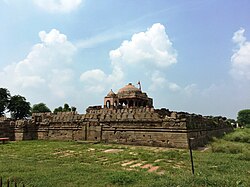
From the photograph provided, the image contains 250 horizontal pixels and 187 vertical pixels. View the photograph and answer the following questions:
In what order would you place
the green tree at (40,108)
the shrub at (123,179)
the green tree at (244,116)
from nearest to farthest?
the shrub at (123,179)
the green tree at (40,108)
the green tree at (244,116)

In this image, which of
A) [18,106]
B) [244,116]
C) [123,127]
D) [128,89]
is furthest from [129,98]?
[244,116]

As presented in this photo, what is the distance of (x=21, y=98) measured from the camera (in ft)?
156

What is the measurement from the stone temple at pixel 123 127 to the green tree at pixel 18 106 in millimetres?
31564

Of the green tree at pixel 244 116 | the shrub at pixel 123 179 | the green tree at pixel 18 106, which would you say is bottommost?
the shrub at pixel 123 179

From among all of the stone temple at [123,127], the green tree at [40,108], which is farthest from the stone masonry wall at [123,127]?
the green tree at [40,108]

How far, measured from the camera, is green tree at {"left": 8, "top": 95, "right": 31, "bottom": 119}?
152 ft

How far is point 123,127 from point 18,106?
3981 centimetres

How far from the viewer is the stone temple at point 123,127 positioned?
11516 mm

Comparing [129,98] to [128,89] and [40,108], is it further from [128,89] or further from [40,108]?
[40,108]

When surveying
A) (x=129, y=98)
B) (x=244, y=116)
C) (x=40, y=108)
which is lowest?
(x=244, y=116)

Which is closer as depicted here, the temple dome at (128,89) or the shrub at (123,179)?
the shrub at (123,179)

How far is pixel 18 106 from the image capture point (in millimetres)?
46062

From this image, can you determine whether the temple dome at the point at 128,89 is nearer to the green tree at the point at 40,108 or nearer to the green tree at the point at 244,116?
the green tree at the point at 40,108

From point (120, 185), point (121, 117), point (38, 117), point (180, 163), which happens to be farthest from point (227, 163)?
point (38, 117)
